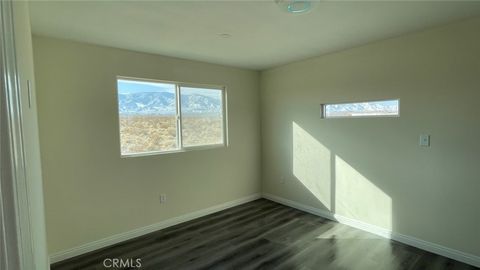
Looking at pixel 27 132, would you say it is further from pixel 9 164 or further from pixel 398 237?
pixel 398 237

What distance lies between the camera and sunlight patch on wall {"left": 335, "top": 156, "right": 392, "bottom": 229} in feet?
10.2

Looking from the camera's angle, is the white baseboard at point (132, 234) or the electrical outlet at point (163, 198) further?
the electrical outlet at point (163, 198)

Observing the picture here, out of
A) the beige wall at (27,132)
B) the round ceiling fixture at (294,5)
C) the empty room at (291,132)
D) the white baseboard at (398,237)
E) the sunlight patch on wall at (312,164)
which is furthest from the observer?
the sunlight patch on wall at (312,164)

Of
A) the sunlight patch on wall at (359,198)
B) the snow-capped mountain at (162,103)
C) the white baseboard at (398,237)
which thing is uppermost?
the snow-capped mountain at (162,103)

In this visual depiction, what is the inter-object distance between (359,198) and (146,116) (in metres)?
3.07

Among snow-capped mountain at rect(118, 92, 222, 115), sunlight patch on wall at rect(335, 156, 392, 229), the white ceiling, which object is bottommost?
sunlight patch on wall at rect(335, 156, 392, 229)

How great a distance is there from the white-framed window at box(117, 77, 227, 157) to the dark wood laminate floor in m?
1.17

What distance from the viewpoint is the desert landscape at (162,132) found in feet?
10.6

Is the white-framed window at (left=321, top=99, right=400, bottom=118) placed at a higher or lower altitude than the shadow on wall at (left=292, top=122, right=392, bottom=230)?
higher

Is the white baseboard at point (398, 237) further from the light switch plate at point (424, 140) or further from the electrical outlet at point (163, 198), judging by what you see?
the electrical outlet at point (163, 198)

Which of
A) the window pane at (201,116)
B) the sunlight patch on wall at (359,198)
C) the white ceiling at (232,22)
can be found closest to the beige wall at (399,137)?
the sunlight patch on wall at (359,198)

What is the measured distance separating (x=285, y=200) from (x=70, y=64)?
3.65 metres

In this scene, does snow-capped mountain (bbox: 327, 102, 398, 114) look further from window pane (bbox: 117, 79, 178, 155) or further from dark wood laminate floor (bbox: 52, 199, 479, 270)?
window pane (bbox: 117, 79, 178, 155)


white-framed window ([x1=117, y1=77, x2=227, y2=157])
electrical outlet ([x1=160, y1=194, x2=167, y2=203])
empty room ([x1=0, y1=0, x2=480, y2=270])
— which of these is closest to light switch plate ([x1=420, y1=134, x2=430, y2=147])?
empty room ([x1=0, y1=0, x2=480, y2=270])
